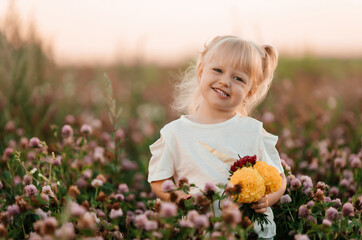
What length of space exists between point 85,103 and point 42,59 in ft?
5.60

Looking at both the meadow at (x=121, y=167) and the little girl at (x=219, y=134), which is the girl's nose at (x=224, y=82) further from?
the meadow at (x=121, y=167)

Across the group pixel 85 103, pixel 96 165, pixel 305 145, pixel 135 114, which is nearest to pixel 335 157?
pixel 305 145

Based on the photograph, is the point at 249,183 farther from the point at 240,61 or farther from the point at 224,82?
the point at 240,61

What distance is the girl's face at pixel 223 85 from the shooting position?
2.28m

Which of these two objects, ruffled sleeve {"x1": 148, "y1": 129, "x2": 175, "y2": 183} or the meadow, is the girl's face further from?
the meadow

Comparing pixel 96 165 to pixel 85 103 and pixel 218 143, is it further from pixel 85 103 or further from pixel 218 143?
pixel 85 103

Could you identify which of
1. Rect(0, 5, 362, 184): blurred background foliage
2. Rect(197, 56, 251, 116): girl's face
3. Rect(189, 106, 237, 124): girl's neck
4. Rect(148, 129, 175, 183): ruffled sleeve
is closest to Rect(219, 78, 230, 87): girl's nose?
Rect(197, 56, 251, 116): girl's face

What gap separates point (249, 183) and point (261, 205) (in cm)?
21

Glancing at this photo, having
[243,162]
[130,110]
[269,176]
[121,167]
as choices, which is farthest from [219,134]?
[130,110]

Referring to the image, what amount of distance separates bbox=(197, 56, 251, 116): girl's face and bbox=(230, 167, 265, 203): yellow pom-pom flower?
1.52 feet

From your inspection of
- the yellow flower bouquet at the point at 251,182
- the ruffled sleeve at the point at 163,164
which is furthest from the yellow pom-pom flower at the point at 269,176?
the ruffled sleeve at the point at 163,164

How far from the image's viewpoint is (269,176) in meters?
2.04

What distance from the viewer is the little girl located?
7.36 feet

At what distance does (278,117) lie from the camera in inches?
191
